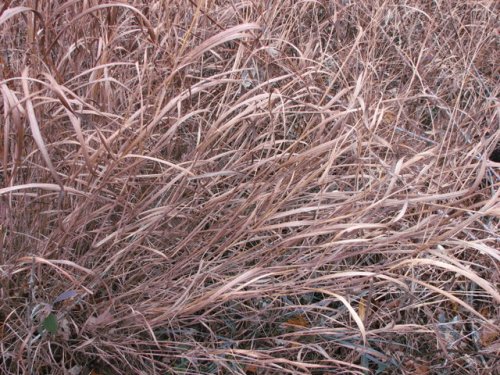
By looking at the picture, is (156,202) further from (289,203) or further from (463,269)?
(463,269)

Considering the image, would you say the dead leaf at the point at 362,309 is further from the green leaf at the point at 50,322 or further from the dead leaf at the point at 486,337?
the green leaf at the point at 50,322

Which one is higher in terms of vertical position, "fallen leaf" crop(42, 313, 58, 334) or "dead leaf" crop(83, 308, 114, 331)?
"fallen leaf" crop(42, 313, 58, 334)

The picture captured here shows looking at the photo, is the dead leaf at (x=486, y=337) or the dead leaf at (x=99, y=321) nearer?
the dead leaf at (x=99, y=321)

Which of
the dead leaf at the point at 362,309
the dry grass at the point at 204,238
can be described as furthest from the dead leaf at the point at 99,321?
the dead leaf at the point at 362,309

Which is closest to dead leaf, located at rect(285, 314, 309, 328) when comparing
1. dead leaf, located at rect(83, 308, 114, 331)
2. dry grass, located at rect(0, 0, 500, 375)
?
dry grass, located at rect(0, 0, 500, 375)

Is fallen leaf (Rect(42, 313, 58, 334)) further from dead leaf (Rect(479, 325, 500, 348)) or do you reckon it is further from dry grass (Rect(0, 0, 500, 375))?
dead leaf (Rect(479, 325, 500, 348))

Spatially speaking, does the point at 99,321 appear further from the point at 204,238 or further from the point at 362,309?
the point at 362,309

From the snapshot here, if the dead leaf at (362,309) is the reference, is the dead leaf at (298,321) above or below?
below

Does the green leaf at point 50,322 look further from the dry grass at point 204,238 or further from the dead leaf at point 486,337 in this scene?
the dead leaf at point 486,337

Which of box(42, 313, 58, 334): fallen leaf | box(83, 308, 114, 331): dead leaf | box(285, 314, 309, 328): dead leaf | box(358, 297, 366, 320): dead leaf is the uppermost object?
box(42, 313, 58, 334): fallen leaf

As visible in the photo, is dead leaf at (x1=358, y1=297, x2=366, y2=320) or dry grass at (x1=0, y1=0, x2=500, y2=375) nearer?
dry grass at (x1=0, y1=0, x2=500, y2=375)

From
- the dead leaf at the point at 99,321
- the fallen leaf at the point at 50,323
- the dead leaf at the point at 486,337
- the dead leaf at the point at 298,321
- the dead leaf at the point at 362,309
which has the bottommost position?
the dead leaf at the point at 486,337

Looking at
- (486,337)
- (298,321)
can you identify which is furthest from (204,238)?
(486,337)

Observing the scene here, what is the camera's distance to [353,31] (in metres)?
2.00
